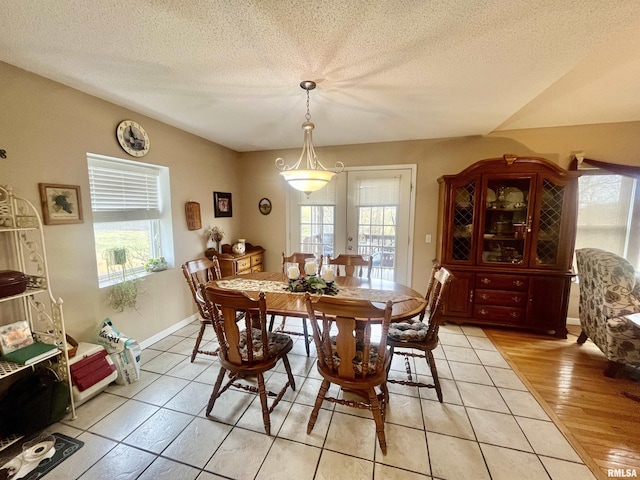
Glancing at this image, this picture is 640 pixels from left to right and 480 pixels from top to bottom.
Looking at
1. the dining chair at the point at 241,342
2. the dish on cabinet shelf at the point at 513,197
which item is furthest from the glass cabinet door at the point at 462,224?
the dining chair at the point at 241,342

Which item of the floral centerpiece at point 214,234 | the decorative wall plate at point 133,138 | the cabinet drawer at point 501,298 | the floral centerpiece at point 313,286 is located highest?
the decorative wall plate at point 133,138

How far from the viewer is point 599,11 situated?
1240mm

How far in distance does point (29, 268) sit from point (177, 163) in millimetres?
1683

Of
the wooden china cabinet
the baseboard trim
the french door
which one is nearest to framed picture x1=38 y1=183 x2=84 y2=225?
the baseboard trim

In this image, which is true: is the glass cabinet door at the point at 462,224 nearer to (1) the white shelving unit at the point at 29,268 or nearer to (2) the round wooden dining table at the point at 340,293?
(2) the round wooden dining table at the point at 340,293

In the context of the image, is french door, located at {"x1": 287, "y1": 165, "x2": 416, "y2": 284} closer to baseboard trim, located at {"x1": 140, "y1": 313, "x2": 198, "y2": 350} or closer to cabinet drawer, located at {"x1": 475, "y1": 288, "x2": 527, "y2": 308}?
cabinet drawer, located at {"x1": 475, "y1": 288, "x2": 527, "y2": 308}

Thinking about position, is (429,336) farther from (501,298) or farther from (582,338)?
(582,338)

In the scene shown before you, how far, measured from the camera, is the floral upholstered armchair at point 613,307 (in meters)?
2.20

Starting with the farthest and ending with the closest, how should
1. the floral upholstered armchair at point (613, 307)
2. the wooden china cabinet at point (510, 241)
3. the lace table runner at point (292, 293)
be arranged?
the wooden china cabinet at point (510, 241) < the floral upholstered armchair at point (613, 307) < the lace table runner at point (292, 293)

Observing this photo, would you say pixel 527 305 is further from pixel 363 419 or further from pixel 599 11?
pixel 599 11

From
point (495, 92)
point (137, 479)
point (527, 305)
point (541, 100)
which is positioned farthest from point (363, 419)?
point (541, 100)

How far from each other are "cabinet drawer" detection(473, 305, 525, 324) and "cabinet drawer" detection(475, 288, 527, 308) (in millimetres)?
49

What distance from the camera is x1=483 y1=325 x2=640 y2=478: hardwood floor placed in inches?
63.1

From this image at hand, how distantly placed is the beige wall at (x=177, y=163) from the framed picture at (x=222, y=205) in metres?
0.09
